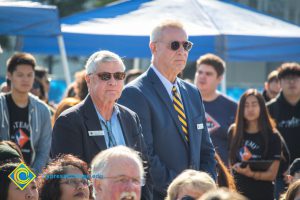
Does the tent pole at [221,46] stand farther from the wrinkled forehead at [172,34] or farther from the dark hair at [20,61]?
the wrinkled forehead at [172,34]

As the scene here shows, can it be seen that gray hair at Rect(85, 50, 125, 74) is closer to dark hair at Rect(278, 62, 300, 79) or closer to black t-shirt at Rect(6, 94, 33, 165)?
black t-shirt at Rect(6, 94, 33, 165)

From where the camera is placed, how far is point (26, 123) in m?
7.67

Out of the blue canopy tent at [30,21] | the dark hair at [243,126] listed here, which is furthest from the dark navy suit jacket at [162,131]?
the blue canopy tent at [30,21]

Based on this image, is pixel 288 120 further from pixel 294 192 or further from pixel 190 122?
pixel 294 192

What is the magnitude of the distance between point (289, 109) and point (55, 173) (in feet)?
16.4

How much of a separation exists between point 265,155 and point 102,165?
171 inches

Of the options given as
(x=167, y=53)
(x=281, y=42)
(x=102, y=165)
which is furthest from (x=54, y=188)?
(x=281, y=42)

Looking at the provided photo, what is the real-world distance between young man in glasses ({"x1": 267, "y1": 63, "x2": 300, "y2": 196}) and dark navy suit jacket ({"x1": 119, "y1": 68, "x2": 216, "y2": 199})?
3.04 meters

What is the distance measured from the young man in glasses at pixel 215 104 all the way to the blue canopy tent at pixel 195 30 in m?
1.34

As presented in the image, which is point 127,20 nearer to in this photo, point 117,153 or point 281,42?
point 281,42

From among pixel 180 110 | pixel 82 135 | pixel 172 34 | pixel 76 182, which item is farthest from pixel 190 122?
pixel 76 182

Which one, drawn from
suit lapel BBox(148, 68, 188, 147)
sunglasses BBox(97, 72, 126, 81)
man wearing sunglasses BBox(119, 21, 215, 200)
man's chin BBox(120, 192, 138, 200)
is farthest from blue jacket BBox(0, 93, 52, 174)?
man's chin BBox(120, 192, 138, 200)

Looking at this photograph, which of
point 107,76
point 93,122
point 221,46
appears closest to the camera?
point 93,122

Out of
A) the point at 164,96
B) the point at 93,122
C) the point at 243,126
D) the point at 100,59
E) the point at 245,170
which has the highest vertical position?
the point at 100,59
